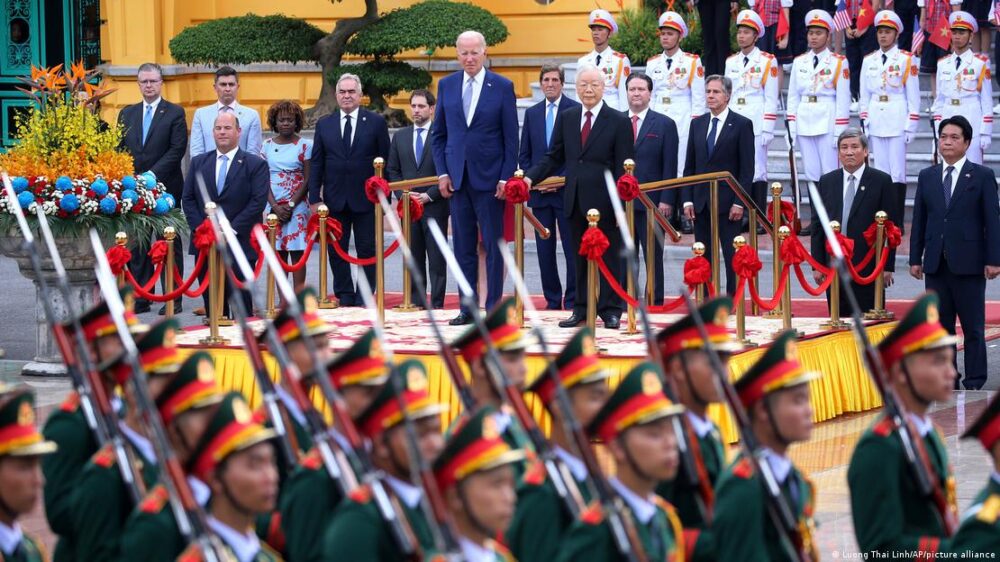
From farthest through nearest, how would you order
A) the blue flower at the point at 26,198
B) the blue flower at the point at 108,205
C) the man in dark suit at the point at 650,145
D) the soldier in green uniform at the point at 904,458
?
the man in dark suit at the point at 650,145
the blue flower at the point at 108,205
the blue flower at the point at 26,198
the soldier in green uniform at the point at 904,458

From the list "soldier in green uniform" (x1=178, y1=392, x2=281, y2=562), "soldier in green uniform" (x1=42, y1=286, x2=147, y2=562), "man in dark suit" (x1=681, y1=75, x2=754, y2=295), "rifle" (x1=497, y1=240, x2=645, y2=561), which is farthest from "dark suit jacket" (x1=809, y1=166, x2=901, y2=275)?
"soldier in green uniform" (x1=178, y1=392, x2=281, y2=562)

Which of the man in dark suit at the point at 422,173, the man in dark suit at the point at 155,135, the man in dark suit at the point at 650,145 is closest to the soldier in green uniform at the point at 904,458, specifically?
the man in dark suit at the point at 422,173

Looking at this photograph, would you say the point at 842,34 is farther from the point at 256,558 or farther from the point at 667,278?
the point at 256,558

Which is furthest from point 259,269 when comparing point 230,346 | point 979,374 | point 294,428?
point 294,428

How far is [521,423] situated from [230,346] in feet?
16.5

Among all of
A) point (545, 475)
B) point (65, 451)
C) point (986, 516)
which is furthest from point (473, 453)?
point (65, 451)

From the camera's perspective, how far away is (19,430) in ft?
16.1

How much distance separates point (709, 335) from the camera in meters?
6.34

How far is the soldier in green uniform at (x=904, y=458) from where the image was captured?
5418mm

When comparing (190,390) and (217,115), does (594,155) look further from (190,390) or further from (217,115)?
(190,390)

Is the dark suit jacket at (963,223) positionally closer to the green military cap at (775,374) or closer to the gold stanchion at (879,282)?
the gold stanchion at (879,282)

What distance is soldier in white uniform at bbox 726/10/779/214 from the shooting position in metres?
15.7

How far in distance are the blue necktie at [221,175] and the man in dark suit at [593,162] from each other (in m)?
2.42

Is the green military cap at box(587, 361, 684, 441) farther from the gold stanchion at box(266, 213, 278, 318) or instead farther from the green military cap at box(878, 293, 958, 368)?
the gold stanchion at box(266, 213, 278, 318)
